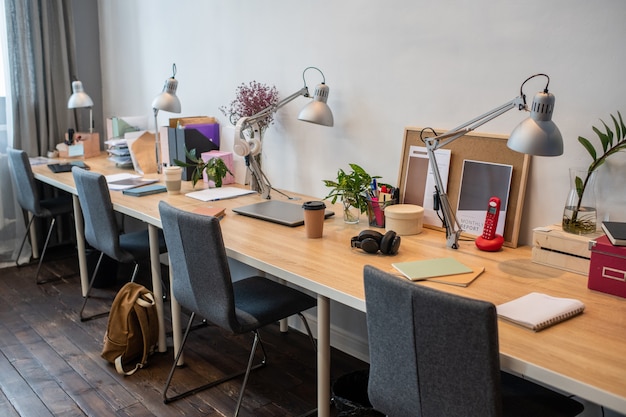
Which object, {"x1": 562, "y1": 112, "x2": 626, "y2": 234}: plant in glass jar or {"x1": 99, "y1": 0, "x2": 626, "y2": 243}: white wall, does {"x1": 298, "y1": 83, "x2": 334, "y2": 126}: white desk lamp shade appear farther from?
{"x1": 562, "y1": 112, "x2": 626, "y2": 234}: plant in glass jar

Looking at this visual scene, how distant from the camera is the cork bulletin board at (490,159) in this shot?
2174mm

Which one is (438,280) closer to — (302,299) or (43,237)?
(302,299)

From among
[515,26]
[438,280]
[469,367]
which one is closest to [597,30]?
[515,26]

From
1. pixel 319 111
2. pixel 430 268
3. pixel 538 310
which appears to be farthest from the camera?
pixel 319 111

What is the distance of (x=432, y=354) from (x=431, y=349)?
1 centimetres

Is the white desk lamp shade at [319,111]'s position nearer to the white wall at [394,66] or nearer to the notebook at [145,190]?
the white wall at [394,66]

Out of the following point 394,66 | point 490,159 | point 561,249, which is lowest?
point 561,249

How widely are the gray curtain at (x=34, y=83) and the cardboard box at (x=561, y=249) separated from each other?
364cm

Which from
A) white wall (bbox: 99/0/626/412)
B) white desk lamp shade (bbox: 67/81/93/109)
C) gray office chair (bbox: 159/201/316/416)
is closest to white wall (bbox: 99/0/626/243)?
white wall (bbox: 99/0/626/412)

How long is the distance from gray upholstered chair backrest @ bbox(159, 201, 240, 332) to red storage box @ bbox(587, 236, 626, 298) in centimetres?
116

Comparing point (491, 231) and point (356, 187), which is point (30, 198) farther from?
point (491, 231)

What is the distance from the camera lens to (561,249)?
1951 mm

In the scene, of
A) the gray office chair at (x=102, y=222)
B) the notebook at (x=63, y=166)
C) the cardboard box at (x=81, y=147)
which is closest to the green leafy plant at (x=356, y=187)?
the gray office chair at (x=102, y=222)

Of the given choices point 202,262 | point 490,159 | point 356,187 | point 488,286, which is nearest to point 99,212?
point 202,262
